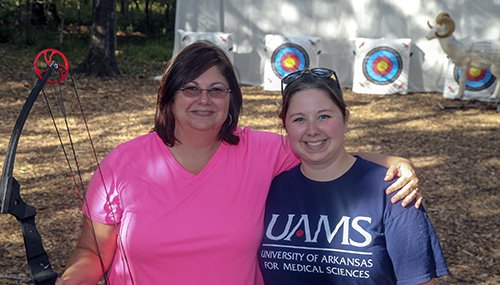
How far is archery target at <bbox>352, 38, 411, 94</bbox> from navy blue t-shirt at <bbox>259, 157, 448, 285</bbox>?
6534mm

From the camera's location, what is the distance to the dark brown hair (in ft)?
5.21

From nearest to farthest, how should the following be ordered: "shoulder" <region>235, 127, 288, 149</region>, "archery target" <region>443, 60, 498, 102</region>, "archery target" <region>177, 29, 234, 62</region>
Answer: "shoulder" <region>235, 127, 288, 149</region>
"archery target" <region>443, 60, 498, 102</region>
"archery target" <region>177, 29, 234, 62</region>

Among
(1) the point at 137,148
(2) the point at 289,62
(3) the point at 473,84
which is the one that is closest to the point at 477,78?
(3) the point at 473,84

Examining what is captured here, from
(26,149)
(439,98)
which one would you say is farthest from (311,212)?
(439,98)

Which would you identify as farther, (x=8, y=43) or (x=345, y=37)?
(x=8, y=43)

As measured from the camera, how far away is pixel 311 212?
1520 mm

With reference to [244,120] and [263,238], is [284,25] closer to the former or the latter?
Answer: [244,120]

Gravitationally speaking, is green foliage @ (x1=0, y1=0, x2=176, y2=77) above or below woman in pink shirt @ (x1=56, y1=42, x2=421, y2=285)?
below

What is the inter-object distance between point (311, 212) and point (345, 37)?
714 cm

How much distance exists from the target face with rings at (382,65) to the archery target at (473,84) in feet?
2.04

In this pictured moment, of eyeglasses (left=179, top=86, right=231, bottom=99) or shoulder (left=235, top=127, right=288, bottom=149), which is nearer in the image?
eyeglasses (left=179, top=86, right=231, bottom=99)

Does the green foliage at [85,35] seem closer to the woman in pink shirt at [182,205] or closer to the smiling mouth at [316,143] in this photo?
the woman in pink shirt at [182,205]

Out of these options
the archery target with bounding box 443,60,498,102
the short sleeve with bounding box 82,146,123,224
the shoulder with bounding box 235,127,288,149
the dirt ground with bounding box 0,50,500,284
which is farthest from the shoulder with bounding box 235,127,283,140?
the archery target with bounding box 443,60,498,102

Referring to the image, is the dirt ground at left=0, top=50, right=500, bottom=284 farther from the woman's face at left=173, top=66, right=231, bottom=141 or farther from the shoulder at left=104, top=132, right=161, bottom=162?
the woman's face at left=173, top=66, right=231, bottom=141
